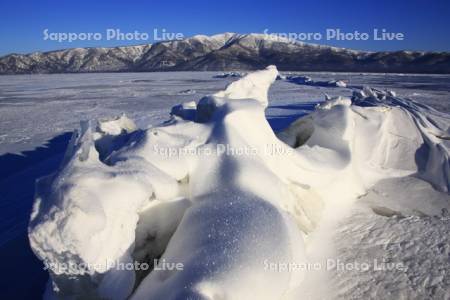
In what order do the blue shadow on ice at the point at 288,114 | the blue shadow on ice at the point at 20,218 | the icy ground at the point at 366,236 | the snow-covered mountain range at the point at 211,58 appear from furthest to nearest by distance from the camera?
1. the snow-covered mountain range at the point at 211,58
2. the blue shadow on ice at the point at 288,114
3. the blue shadow on ice at the point at 20,218
4. the icy ground at the point at 366,236

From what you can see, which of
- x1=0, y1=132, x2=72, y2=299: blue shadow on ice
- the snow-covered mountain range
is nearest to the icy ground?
x1=0, y1=132, x2=72, y2=299: blue shadow on ice

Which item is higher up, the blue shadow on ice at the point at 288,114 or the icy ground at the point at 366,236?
the blue shadow on ice at the point at 288,114

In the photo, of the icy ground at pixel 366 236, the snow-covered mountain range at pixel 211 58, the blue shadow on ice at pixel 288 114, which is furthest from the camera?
the snow-covered mountain range at pixel 211 58

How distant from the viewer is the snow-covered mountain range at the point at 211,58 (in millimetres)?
53844

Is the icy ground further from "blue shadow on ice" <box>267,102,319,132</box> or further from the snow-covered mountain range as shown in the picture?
the snow-covered mountain range

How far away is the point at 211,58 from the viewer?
220 feet

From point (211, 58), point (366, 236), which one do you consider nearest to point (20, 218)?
point (366, 236)

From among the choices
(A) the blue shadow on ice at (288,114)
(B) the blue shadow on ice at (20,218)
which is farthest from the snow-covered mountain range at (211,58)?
(B) the blue shadow on ice at (20,218)

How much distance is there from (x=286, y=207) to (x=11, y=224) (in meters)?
2.45

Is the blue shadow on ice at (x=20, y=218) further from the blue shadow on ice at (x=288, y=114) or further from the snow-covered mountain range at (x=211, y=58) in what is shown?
the snow-covered mountain range at (x=211, y=58)

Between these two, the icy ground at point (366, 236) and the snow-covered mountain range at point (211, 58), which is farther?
the snow-covered mountain range at point (211, 58)

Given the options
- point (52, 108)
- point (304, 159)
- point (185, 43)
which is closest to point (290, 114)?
point (304, 159)

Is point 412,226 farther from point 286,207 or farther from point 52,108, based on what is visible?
point 52,108

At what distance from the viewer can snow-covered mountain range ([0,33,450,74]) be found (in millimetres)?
53844
